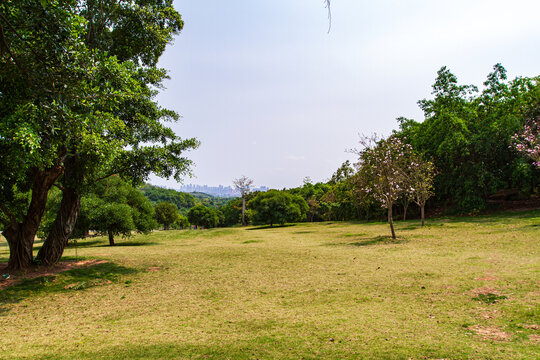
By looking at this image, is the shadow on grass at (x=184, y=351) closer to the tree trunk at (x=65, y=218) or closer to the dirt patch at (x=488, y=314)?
the dirt patch at (x=488, y=314)

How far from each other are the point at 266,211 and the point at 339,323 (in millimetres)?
40618

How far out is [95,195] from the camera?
2500 centimetres

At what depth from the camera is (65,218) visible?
12398 mm

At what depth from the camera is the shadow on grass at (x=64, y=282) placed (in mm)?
8602

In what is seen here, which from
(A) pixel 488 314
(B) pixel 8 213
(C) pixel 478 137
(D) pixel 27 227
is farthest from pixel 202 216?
(A) pixel 488 314

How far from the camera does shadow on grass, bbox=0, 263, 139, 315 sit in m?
8.60

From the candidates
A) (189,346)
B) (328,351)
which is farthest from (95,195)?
(328,351)

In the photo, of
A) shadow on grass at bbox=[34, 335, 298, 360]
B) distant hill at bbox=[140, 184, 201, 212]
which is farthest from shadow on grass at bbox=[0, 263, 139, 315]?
distant hill at bbox=[140, 184, 201, 212]

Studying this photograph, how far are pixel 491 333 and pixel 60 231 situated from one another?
46.1 ft

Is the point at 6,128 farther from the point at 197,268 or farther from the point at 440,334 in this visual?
the point at 440,334

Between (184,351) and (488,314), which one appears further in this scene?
(488,314)

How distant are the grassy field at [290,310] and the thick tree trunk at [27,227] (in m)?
1.82

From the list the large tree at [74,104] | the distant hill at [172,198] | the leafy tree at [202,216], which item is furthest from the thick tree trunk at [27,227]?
the distant hill at [172,198]

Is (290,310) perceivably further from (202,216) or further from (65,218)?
(202,216)
